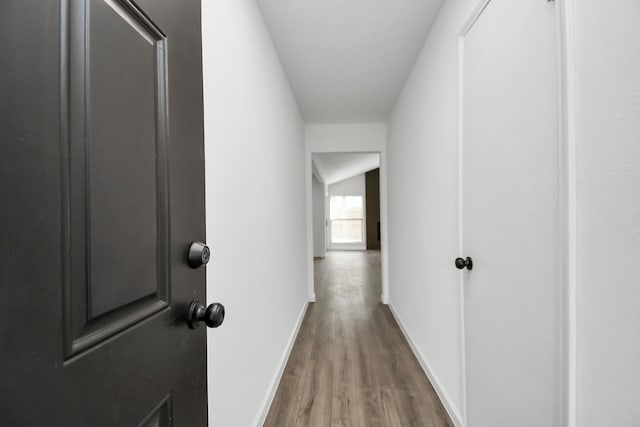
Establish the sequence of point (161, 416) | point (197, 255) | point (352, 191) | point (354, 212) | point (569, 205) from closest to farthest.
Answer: point (161, 416)
point (197, 255)
point (569, 205)
point (352, 191)
point (354, 212)

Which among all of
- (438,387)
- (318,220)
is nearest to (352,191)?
(318,220)

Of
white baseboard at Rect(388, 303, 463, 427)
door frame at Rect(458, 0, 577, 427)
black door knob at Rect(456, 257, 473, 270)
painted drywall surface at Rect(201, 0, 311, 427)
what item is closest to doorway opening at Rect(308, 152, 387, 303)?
white baseboard at Rect(388, 303, 463, 427)

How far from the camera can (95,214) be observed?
0.41m

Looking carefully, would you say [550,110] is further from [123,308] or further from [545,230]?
[123,308]

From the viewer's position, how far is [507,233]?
1.09m

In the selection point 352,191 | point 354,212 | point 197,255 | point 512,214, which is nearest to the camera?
point 197,255

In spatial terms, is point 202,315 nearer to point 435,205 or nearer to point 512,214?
point 512,214

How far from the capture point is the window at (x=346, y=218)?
10.5m

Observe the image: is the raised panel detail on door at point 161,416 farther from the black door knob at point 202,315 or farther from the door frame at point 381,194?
the door frame at point 381,194

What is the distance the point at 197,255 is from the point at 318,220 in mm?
8344

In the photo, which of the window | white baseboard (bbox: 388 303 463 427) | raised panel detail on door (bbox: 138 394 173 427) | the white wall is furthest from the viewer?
the window

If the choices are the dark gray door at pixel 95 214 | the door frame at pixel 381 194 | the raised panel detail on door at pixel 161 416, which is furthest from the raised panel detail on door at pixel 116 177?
the door frame at pixel 381 194

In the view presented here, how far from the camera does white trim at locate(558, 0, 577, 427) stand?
2.53ft

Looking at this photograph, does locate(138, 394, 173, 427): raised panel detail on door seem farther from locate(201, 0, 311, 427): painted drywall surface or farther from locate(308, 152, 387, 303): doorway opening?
locate(308, 152, 387, 303): doorway opening
